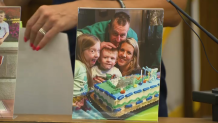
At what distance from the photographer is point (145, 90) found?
526 mm

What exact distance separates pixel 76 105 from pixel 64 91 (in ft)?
0.41

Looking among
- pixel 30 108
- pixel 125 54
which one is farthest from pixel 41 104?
pixel 125 54

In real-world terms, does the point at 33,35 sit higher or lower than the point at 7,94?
higher

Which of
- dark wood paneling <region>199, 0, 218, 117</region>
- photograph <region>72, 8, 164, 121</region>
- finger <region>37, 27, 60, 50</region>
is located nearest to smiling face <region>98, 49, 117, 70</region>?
photograph <region>72, 8, 164, 121</region>

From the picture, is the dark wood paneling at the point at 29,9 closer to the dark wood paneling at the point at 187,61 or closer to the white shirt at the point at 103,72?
the dark wood paneling at the point at 187,61

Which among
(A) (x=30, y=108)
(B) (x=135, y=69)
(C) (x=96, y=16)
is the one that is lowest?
(A) (x=30, y=108)

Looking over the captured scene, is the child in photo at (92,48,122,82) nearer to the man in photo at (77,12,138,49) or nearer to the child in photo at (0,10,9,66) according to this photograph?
the man in photo at (77,12,138,49)

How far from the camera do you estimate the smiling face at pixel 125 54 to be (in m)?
0.54

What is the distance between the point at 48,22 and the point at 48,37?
41 millimetres

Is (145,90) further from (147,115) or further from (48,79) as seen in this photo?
(48,79)

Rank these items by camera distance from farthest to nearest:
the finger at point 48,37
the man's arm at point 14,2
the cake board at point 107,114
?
1. the man's arm at point 14,2
2. the finger at point 48,37
3. the cake board at point 107,114

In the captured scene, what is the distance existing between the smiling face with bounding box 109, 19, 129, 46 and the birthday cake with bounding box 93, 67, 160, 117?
8 cm

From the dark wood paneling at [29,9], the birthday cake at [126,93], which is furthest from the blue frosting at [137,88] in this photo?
the dark wood paneling at [29,9]

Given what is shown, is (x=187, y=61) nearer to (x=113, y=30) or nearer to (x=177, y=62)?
(x=177, y=62)
